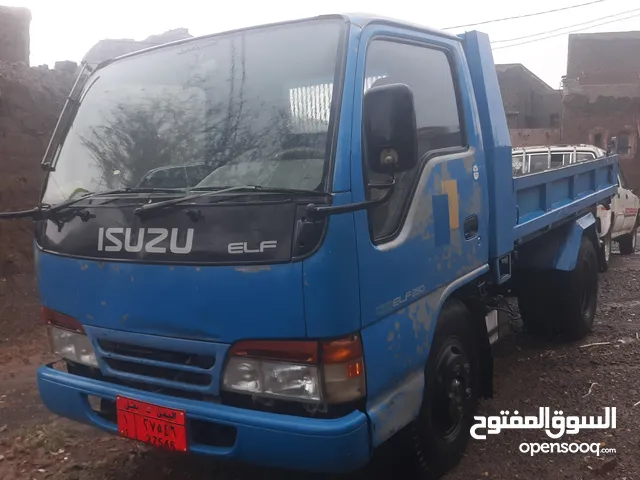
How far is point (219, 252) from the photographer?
227 cm

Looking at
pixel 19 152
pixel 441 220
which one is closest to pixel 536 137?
pixel 19 152

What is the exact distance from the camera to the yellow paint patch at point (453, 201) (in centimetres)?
288

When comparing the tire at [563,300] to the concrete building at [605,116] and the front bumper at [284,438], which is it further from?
the concrete building at [605,116]

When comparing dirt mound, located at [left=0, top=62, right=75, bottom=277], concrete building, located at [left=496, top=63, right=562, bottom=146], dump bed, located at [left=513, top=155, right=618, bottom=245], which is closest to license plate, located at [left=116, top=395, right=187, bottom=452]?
dump bed, located at [left=513, top=155, right=618, bottom=245]

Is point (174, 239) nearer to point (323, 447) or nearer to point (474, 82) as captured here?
point (323, 447)

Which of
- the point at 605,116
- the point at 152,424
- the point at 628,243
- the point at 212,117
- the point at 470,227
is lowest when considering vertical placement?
the point at 628,243

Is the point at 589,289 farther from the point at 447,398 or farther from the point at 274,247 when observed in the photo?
the point at 274,247

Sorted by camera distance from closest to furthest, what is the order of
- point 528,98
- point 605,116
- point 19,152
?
point 19,152, point 605,116, point 528,98

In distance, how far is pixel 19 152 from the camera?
647 cm

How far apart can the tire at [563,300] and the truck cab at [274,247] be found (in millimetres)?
1844

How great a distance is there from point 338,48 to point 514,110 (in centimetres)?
2725

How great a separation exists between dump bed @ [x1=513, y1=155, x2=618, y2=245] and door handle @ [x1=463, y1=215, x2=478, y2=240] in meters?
0.60

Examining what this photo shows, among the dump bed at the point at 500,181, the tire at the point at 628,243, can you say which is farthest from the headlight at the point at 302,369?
the tire at the point at 628,243

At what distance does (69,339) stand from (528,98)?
29.3m
